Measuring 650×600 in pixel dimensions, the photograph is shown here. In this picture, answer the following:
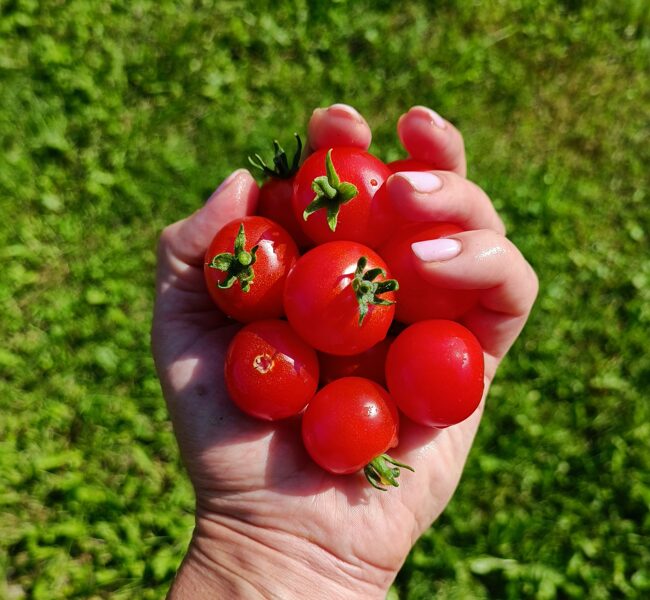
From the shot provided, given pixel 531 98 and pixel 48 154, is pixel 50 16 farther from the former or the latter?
pixel 531 98

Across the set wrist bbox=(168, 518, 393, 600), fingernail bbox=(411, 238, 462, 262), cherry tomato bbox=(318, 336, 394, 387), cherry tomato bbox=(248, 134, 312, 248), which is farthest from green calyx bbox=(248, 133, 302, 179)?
wrist bbox=(168, 518, 393, 600)

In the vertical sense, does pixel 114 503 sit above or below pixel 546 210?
below

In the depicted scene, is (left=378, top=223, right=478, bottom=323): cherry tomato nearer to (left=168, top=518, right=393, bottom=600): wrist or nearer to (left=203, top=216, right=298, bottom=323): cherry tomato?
(left=203, top=216, right=298, bottom=323): cherry tomato

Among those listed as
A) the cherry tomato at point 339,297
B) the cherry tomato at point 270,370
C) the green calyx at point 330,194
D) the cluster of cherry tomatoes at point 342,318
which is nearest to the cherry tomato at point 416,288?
the cluster of cherry tomatoes at point 342,318

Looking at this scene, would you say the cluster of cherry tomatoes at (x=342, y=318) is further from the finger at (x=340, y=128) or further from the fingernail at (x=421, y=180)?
the finger at (x=340, y=128)

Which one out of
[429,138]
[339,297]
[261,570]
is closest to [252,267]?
[339,297]

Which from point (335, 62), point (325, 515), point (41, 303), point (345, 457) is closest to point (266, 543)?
point (325, 515)
